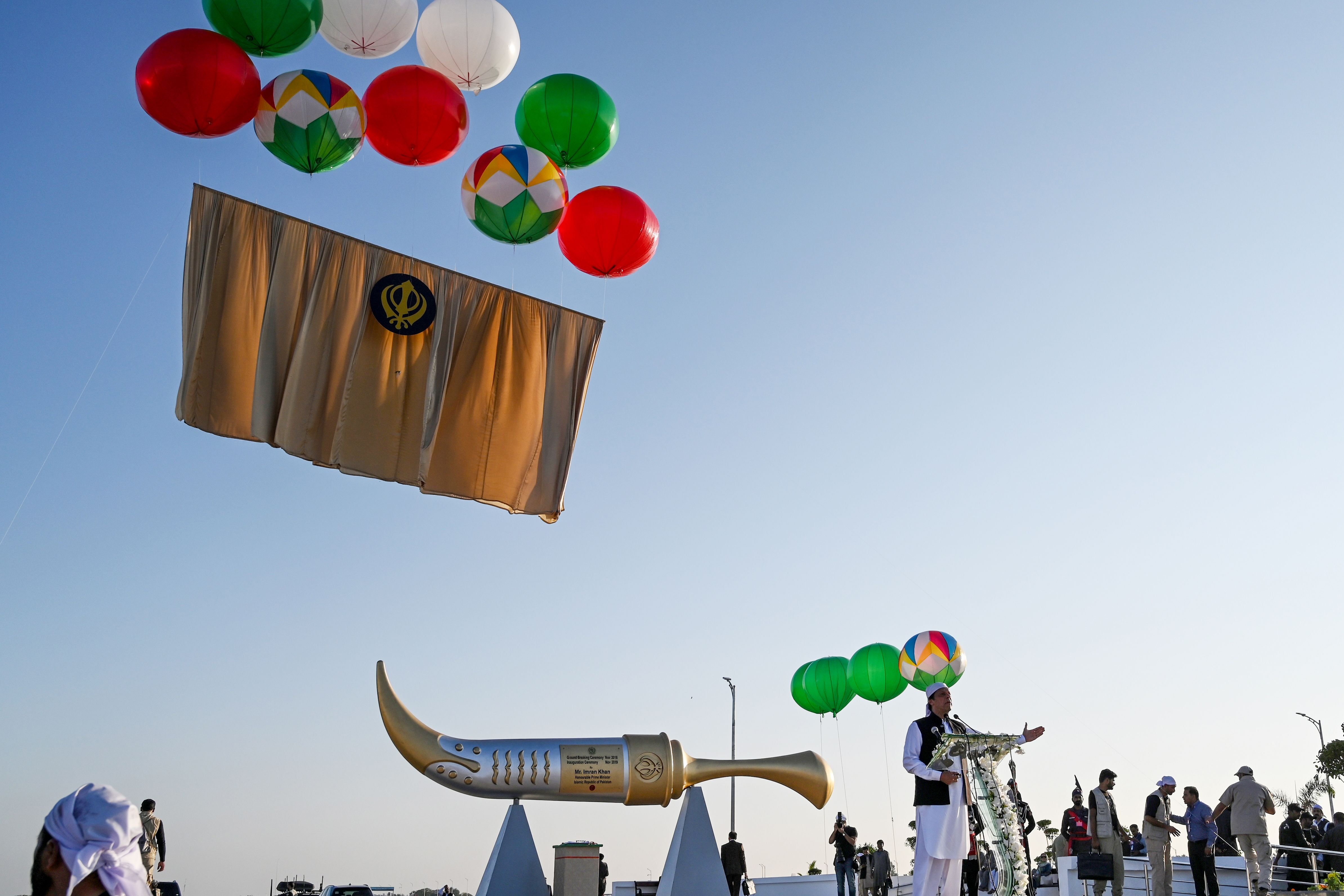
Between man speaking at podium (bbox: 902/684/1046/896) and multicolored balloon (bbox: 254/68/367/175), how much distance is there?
868 centimetres

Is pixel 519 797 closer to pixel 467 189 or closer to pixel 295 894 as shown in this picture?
pixel 467 189

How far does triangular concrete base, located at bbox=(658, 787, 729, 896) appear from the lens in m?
10.1

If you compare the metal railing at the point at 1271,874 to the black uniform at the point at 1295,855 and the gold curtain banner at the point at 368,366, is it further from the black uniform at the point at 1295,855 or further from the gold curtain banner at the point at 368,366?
the gold curtain banner at the point at 368,366

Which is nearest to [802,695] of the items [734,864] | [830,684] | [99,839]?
[830,684]

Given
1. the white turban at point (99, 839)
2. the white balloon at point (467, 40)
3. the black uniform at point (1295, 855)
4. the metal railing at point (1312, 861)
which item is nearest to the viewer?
the white turban at point (99, 839)

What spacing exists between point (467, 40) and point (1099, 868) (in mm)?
11375

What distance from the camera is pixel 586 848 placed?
34.3ft

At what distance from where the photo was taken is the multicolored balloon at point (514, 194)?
12.2 meters

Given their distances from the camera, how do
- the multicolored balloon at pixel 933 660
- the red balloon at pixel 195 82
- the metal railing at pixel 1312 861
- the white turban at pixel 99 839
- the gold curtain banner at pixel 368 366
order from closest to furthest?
the white turban at pixel 99 839
the red balloon at pixel 195 82
the metal railing at pixel 1312 861
the gold curtain banner at pixel 368 366
the multicolored balloon at pixel 933 660

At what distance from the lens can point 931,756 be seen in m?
7.59

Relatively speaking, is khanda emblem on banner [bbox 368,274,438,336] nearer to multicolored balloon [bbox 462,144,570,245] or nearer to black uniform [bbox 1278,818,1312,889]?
multicolored balloon [bbox 462,144,570,245]

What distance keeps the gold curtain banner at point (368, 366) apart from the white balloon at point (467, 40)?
2537mm

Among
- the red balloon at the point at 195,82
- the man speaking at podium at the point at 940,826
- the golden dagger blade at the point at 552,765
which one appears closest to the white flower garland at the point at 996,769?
the man speaking at podium at the point at 940,826

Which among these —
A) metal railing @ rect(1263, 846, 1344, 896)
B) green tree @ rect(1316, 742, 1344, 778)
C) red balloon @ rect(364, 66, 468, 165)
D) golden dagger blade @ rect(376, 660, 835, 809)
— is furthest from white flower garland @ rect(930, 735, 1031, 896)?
green tree @ rect(1316, 742, 1344, 778)
